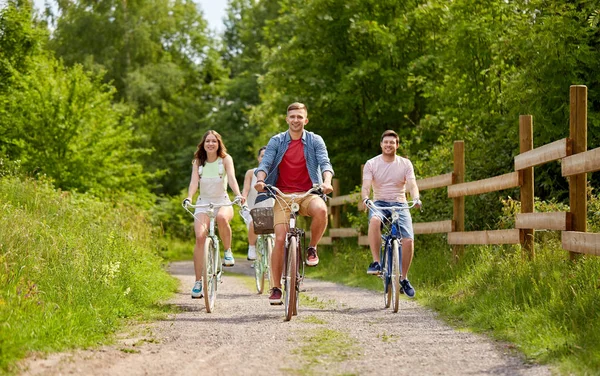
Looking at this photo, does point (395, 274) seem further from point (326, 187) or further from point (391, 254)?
point (326, 187)

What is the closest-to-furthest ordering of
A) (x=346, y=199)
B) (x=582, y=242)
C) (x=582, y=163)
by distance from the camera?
1. (x=582, y=242)
2. (x=582, y=163)
3. (x=346, y=199)

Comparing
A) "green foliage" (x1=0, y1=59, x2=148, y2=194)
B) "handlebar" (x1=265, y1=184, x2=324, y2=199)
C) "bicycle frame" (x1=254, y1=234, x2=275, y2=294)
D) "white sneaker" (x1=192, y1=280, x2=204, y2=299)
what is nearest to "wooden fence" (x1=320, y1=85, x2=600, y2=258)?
"handlebar" (x1=265, y1=184, x2=324, y2=199)

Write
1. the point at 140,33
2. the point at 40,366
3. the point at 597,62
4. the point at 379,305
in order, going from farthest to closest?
the point at 140,33, the point at 597,62, the point at 379,305, the point at 40,366

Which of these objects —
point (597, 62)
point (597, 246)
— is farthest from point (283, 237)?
point (597, 62)

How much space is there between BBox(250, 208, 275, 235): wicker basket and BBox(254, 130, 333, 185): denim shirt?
0.29 meters

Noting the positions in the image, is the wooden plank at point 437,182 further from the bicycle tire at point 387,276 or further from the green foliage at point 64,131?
the green foliage at point 64,131

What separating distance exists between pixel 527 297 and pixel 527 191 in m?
2.47

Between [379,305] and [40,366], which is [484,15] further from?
[40,366]

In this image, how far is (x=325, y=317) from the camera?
9016mm

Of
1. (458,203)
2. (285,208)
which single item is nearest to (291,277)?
(285,208)

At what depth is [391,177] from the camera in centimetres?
1018

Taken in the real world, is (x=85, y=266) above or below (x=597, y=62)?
below

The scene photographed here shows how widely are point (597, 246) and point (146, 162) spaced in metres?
44.1

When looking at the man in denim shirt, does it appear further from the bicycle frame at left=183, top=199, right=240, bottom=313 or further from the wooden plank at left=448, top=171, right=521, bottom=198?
the wooden plank at left=448, top=171, right=521, bottom=198
